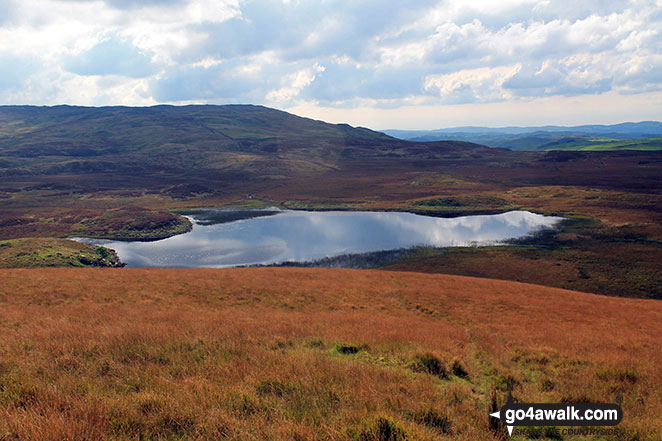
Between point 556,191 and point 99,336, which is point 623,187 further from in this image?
point 99,336

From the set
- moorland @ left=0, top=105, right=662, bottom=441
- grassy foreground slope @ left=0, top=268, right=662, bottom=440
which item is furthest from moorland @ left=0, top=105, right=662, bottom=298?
grassy foreground slope @ left=0, top=268, right=662, bottom=440

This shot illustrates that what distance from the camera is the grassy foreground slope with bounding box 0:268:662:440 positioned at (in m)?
5.28

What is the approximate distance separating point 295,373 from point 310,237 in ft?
192

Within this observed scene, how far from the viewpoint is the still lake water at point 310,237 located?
55062 mm

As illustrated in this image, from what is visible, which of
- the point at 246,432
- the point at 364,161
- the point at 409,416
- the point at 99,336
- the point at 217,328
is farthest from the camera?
the point at 364,161

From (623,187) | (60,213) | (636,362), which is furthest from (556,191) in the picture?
(60,213)

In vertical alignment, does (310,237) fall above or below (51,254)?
below

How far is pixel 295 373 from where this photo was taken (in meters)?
7.43

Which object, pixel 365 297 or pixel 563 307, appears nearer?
pixel 563 307

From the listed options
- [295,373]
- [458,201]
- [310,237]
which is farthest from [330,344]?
[458,201]

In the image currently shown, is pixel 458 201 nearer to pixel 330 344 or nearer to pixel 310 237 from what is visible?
pixel 310 237

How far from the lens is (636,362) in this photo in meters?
10.1

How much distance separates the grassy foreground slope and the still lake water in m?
35.3

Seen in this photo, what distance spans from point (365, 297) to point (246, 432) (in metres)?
20.3
